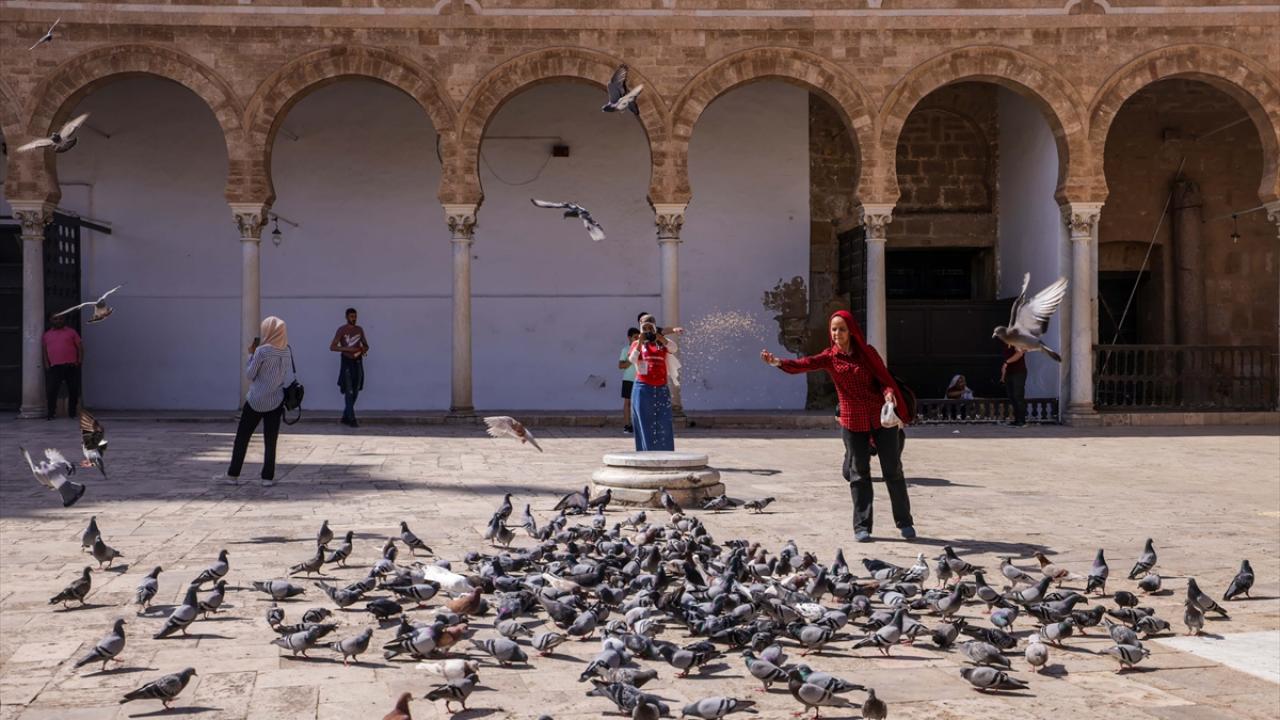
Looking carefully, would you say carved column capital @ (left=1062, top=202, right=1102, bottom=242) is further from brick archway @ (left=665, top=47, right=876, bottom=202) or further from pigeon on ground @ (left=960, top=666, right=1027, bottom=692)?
pigeon on ground @ (left=960, top=666, right=1027, bottom=692)

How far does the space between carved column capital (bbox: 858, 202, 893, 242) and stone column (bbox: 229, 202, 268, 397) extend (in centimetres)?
792

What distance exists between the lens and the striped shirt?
9.38 metres

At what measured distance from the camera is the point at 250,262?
16.5m

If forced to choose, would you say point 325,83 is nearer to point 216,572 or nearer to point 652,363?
point 652,363

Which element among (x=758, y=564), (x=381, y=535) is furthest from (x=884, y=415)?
(x=381, y=535)

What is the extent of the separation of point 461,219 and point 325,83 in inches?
97.8

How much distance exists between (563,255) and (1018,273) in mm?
6948

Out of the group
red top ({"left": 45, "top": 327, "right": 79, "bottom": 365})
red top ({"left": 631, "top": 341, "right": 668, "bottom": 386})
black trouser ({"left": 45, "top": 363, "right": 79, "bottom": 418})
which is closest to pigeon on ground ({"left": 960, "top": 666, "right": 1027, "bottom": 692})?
red top ({"left": 631, "top": 341, "right": 668, "bottom": 386})

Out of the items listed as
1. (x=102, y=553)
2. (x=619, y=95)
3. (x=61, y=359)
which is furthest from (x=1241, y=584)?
(x=61, y=359)

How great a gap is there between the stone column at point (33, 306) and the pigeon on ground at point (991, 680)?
14843 mm

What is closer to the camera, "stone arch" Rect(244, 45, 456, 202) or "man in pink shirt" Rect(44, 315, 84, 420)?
"man in pink shirt" Rect(44, 315, 84, 420)

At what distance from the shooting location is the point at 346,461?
1180cm

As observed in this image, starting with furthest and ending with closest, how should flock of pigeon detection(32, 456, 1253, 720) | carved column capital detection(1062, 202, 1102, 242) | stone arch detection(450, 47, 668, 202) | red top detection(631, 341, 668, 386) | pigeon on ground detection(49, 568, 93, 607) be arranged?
carved column capital detection(1062, 202, 1102, 242) → stone arch detection(450, 47, 668, 202) → red top detection(631, 341, 668, 386) → pigeon on ground detection(49, 568, 93, 607) → flock of pigeon detection(32, 456, 1253, 720)

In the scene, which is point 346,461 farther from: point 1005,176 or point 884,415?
point 1005,176
